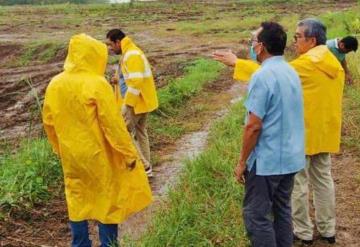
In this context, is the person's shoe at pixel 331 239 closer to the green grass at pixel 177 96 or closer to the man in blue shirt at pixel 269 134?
the man in blue shirt at pixel 269 134

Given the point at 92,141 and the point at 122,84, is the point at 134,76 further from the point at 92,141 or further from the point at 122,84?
the point at 92,141

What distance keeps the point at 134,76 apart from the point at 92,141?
7.52ft

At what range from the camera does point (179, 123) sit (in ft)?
31.6

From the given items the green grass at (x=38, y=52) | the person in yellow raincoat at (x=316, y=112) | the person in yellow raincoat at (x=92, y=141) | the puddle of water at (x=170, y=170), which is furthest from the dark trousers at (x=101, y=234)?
the green grass at (x=38, y=52)

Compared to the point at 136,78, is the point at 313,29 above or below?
above

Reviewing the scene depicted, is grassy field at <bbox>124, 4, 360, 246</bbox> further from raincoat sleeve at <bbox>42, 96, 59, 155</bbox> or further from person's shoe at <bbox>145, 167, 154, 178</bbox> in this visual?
raincoat sleeve at <bbox>42, 96, 59, 155</bbox>

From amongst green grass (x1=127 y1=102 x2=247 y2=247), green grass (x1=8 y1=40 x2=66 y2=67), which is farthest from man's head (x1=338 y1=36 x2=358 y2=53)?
green grass (x1=8 y1=40 x2=66 y2=67)

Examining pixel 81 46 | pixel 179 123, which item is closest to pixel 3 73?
pixel 179 123

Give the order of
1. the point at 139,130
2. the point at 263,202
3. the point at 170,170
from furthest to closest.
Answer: the point at 170,170
the point at 139,130
the point at 263,202

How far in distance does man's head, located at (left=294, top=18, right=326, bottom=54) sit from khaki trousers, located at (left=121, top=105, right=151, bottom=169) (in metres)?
2.62

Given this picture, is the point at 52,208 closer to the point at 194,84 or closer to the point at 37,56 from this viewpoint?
the point at 194,84

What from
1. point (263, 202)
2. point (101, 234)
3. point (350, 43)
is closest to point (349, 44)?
point (350, 43)

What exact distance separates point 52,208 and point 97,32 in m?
18.9

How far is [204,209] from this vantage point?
5.13m
